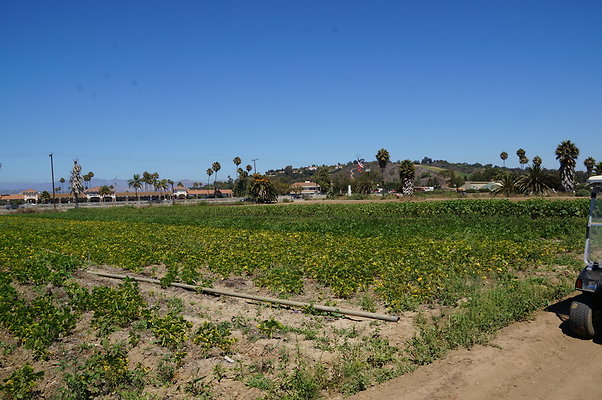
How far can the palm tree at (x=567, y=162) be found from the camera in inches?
2242

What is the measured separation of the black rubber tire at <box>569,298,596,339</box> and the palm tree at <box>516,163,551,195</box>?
49.4 m

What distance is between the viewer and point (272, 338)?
8.30 metres

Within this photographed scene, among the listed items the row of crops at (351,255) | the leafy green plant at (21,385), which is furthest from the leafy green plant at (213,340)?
the row of crops at (351,255)

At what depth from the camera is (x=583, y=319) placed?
7.29m

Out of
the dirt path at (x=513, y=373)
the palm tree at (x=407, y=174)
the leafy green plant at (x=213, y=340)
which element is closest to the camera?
the dirt path at (x=513, y=373)

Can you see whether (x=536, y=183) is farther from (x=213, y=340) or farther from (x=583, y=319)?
(x=213, y=340)

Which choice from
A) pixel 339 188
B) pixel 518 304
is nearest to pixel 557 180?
pixel 518 304

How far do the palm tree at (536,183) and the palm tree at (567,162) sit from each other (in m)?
7.46

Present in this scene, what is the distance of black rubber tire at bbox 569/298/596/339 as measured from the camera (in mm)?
7277

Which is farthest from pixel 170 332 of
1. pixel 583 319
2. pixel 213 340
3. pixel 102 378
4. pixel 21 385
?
pixel 583 319

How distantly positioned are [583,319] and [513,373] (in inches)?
80.7

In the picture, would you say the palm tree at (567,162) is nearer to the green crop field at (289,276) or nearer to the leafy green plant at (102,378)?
the green crop field at (289,276)

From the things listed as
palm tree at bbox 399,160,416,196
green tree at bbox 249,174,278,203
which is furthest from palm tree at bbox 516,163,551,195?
green tree at bbox 249,174,278,203

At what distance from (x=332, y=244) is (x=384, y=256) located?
162 inches
